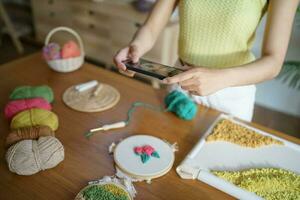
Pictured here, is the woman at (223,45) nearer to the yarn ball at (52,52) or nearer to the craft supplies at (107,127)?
the craft supplies at (107,127)

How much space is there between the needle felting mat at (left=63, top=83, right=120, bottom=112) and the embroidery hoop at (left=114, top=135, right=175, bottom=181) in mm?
200

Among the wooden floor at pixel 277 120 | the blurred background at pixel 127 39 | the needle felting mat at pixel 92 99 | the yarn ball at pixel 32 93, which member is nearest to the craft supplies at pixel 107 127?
the needle felting mat at pixel 92 99

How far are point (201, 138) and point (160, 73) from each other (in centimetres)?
22

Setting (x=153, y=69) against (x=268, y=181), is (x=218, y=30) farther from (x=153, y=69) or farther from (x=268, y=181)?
(x=268, y=181)

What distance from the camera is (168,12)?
1.05 m

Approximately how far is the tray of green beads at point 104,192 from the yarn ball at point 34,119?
0.26 meters

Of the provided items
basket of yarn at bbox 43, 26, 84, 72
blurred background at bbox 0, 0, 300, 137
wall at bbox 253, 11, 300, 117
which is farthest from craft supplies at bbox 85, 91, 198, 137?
wall at bbox 253, 11, 300, 117

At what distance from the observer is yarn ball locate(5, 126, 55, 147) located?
73cm

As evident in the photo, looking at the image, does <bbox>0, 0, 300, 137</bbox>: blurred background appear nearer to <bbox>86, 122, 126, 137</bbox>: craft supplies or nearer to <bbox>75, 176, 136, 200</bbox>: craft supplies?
<bbox>86, 122, 126, 137</bbox>: craft supplies

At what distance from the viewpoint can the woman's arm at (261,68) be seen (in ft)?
2.42

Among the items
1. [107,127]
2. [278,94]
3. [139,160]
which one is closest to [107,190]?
[139,160]

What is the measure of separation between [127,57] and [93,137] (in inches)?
11.5

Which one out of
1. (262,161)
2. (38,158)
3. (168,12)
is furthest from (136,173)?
(168,12)

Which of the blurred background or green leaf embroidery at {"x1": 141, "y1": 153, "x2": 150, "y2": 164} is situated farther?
the blurred background
